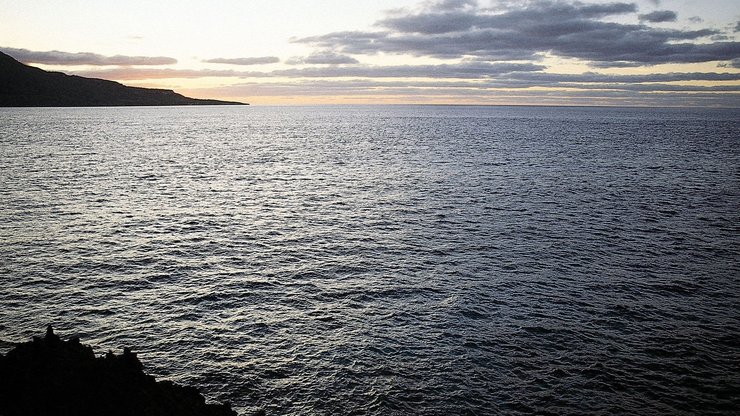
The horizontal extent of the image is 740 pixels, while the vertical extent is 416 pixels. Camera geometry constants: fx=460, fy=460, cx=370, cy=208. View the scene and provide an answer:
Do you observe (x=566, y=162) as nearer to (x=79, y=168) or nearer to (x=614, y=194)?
(x=614, y=194)

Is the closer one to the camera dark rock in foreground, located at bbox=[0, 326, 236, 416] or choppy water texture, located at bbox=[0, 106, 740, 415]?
dark rock in foreground, located at bbox=[0, 326, 236, 416]

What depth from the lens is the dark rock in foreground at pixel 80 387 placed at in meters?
14.9

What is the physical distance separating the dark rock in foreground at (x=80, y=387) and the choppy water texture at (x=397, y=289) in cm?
461

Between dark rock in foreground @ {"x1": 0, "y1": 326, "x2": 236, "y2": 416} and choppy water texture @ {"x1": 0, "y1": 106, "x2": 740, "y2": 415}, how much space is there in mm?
4612

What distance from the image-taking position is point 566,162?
321 feet

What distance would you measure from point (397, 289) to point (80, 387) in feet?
68.9

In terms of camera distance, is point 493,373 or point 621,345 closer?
point 493,373

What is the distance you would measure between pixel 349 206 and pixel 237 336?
34182mm

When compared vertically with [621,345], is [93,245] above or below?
above

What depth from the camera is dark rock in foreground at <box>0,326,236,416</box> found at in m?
14.9

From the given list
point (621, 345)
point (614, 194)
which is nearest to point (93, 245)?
point (621, 345)

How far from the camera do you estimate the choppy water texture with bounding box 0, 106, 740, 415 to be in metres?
22.1

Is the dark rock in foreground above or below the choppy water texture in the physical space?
above

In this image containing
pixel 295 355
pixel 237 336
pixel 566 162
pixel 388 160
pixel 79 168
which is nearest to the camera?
pixel 295 355
